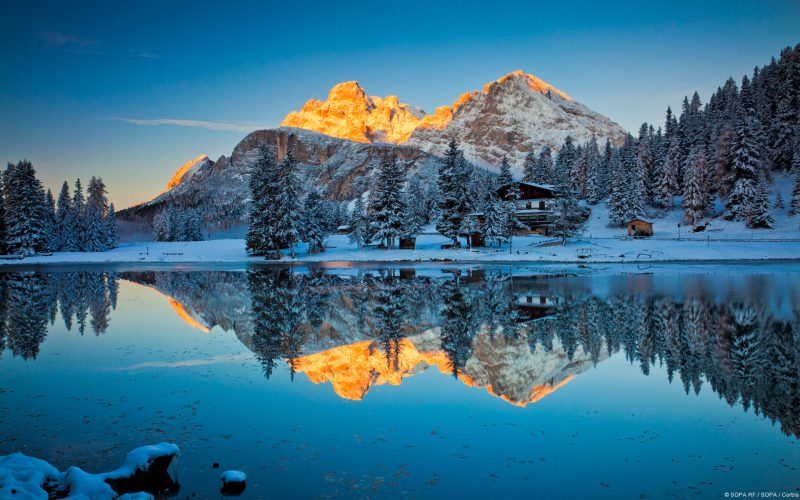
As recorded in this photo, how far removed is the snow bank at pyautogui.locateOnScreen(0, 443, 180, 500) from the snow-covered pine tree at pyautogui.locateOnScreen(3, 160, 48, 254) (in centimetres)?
7869

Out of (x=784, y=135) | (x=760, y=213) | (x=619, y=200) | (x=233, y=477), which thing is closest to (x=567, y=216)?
(x=619, y=200)

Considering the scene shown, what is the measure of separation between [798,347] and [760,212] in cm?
5672

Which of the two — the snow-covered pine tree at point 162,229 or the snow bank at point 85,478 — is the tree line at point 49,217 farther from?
the snow bank at point 85,478

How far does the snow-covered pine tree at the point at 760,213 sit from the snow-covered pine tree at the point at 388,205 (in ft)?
138

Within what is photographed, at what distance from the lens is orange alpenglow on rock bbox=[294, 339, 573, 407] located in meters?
12.5

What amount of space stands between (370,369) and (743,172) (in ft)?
232

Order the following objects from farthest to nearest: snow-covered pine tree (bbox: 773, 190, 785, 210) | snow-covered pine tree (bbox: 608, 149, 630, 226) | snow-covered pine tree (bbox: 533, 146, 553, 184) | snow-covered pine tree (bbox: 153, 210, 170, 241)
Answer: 1. snow-covered pine tree (bbox: 153, 210, 170, 241)
2. snow-covered pine tree (bbox: 533, 146, 553, 184)
3. snow-covered pine tree (bbox: 608, 149, 630, 226)
4. snow-covered pine tree (bbox: 773, 190, 785, 210)

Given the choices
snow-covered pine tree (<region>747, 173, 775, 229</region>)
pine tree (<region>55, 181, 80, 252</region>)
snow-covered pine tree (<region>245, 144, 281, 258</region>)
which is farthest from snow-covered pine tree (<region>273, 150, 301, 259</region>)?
snow-covered pine tree (<region>747, 173, 775, 229</region>)

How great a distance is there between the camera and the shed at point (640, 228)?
69.9m

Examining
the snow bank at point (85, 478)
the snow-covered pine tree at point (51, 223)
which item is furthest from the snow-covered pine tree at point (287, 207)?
the snow bank at point (85, 478)

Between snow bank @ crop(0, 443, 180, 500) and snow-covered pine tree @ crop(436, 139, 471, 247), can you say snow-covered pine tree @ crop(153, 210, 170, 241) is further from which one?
snow bank @ crop(0, 443, 180, 500)

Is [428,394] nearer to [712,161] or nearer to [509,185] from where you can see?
[509,185]

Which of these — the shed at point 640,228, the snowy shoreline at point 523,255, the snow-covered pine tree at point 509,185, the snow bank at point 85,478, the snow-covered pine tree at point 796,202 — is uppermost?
the snow-covered pine tree at point 509,185

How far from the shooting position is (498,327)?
19.4 metres
